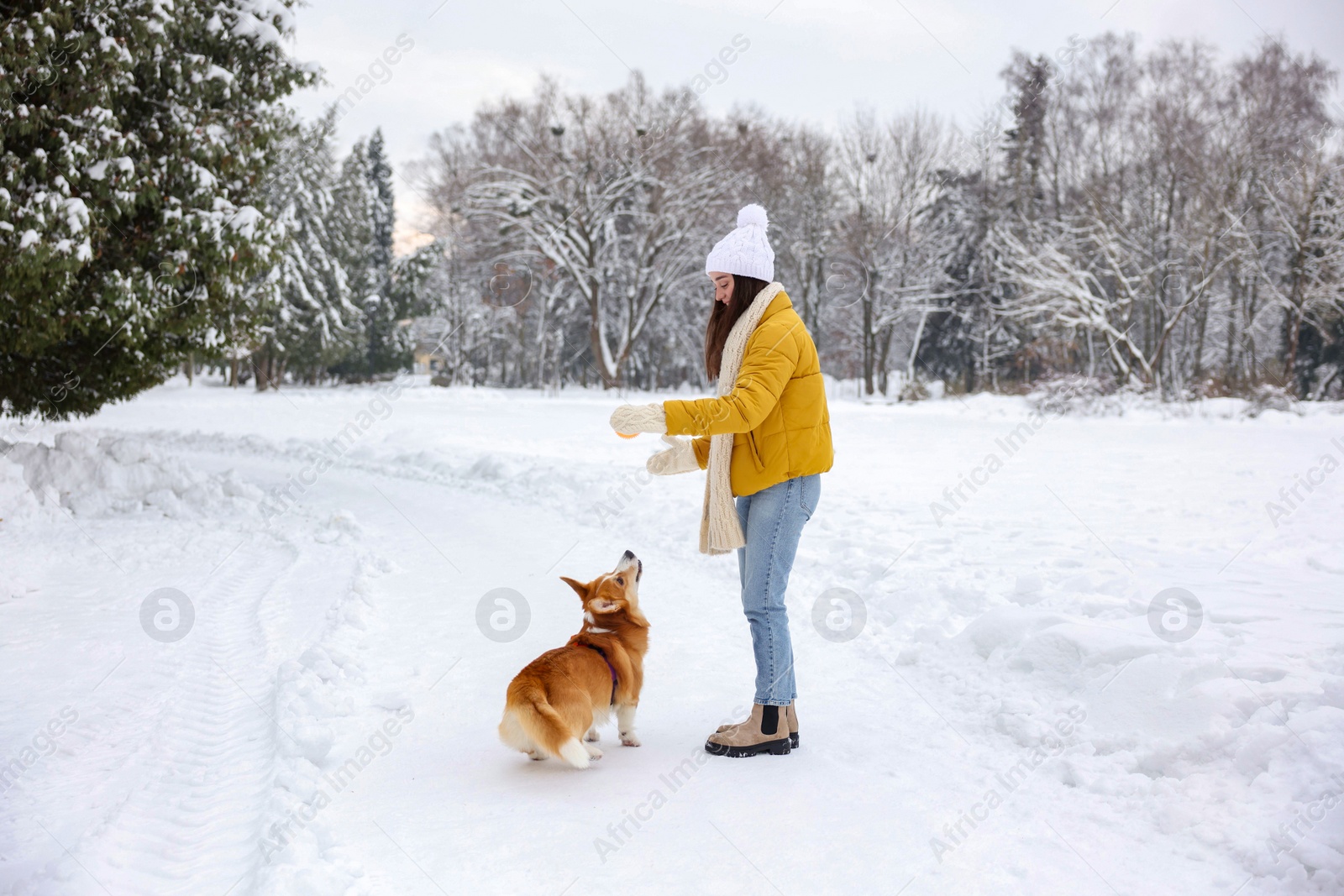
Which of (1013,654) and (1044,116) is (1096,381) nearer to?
(1044,116)

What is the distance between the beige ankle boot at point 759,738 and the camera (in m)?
3.79

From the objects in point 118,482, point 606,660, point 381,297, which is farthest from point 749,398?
point 381,297

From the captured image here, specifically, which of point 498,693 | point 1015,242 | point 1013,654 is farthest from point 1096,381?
point 498,693

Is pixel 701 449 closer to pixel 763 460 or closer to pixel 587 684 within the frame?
pixel 763 460

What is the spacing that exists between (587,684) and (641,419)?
118 cm

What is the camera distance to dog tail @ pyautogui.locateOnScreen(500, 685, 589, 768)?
3291 mm

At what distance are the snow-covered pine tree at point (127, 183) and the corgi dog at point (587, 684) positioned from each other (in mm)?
7465

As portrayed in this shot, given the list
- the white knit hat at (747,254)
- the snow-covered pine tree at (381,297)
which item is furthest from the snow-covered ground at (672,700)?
the snow-covered pine tree at (381,297)

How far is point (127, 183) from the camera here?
9.05m

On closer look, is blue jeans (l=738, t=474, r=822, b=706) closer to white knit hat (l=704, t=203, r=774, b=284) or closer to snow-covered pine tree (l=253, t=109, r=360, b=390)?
white knit hat (l=704, t=203, r=774, b=284)

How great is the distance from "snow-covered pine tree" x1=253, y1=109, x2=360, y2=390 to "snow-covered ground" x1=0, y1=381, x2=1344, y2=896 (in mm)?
30578

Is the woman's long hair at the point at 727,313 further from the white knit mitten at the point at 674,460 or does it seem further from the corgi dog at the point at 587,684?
the corgi dog at the point at 587,684

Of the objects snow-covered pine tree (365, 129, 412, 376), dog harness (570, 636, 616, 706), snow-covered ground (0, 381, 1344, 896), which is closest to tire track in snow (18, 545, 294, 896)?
snow-covered ground (0, 381, 1344, 896)

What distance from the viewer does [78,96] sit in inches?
336
